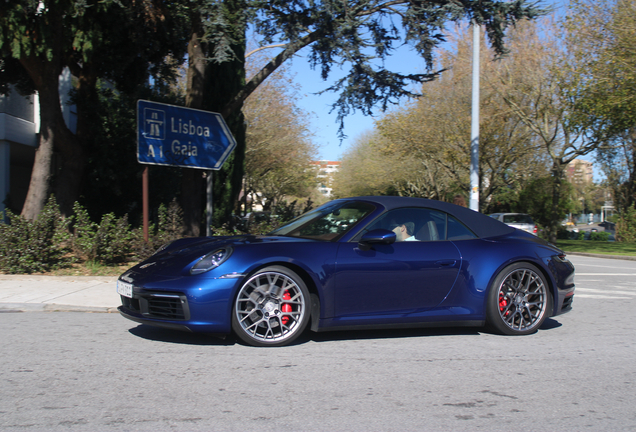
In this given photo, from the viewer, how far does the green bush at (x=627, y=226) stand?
2948 centimetres

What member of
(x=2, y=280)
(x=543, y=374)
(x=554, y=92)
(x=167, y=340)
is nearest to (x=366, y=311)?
(x=543, y=374)

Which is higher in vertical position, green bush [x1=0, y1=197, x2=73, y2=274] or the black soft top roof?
the black soft top roof

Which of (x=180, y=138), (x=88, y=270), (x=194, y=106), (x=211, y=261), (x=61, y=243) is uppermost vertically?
(x=194, y=106)

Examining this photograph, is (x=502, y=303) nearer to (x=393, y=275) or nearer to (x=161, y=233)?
(x=393, y=275)

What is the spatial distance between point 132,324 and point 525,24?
23.6 m

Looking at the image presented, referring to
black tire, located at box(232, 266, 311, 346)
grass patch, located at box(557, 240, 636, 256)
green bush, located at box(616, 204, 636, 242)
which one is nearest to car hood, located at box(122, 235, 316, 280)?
black tire, located at box(232, 266, 311, 346)

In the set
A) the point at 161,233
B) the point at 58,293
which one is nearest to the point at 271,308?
the point at 58,293

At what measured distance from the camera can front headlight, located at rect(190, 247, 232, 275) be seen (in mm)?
4566

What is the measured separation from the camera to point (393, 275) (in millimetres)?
4926

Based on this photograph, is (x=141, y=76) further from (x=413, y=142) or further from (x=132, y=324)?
(x=413, y=142)

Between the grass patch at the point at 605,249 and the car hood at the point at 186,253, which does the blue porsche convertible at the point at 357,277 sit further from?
the grass patch at the point at 605,249

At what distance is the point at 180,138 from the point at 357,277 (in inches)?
268

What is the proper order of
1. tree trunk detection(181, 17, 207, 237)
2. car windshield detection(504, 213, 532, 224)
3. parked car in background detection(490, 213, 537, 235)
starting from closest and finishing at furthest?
1. tree trunk detection(181, 17, 207, 237)
2. parked car in background detection(490, 213, 537, 235)
3. car windshield detection(504, 213, 532, 224)

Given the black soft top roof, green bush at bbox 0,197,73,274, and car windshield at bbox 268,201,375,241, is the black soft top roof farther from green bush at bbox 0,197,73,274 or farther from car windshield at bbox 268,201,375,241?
green bush at bbox 0,197,73,274
